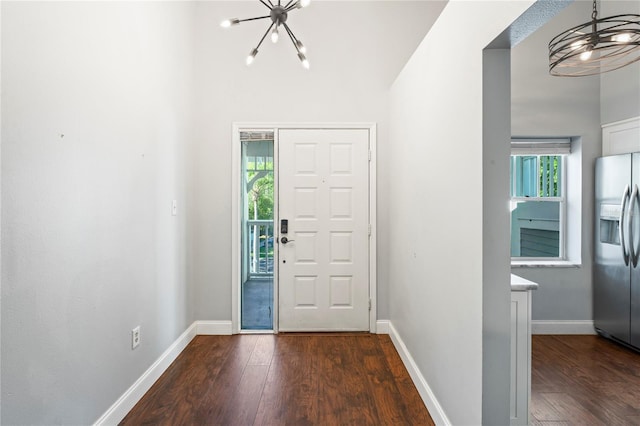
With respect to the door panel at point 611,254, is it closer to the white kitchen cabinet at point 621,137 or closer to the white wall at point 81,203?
the white kitchen cabinet at point 621,137

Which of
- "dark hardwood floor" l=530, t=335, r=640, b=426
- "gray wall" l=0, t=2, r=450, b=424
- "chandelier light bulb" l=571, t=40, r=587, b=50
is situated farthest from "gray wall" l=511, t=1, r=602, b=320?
"chandelier light bulb" l=571, t=40, r=587, b=50

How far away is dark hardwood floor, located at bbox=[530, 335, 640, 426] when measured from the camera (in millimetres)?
2188

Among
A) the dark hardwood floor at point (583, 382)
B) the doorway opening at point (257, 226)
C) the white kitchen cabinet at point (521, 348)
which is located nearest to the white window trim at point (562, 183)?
the dark hardwood floor at point (583, 382)

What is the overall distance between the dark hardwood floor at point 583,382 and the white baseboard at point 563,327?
0.29ft

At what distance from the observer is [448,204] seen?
6.34 feet

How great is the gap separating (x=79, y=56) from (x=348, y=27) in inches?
101

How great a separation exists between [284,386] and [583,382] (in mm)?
2207

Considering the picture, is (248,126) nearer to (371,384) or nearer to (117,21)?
(117,21)

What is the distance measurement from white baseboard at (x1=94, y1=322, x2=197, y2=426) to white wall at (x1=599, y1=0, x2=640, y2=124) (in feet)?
14.9

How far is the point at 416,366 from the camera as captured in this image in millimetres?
2531

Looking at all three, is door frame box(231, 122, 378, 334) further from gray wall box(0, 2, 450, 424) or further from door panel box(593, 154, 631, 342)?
door panel box(593, 154, 631, 342)

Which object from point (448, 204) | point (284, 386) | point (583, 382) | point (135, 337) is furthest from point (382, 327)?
point (135, 337)

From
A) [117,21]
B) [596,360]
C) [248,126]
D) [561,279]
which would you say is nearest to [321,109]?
[248,126]

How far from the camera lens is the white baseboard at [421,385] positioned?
2.01 meters
